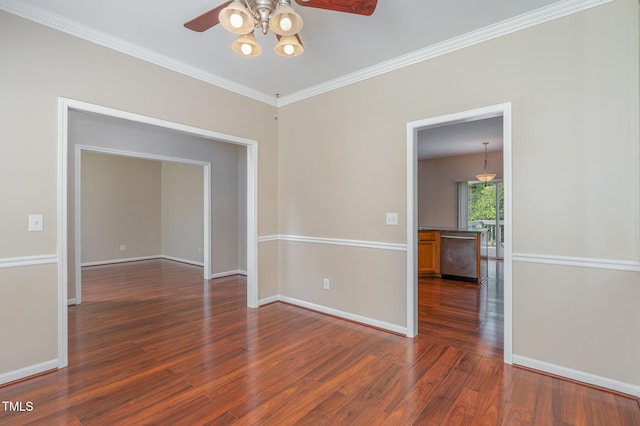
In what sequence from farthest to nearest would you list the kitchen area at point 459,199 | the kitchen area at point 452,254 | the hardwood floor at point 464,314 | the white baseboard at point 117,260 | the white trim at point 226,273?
1. the white baseboard at point 117,260
2. the white trim at point 226,273
3. the kitchen area at point 459,199
4. the kitchen area at point 452,254
5. the hardwood floor at point 464,314

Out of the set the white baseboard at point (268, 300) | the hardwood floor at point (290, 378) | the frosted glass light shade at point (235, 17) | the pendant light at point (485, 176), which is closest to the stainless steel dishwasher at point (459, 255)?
the hardwood floor at point (290, 378)

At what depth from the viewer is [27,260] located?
233 cm

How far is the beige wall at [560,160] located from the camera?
83.2 inches

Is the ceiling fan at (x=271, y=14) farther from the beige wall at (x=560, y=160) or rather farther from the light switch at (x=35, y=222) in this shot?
the light switch at (x=35, y=222)

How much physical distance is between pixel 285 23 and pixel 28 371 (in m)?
3.11

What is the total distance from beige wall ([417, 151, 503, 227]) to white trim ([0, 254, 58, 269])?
7691mm

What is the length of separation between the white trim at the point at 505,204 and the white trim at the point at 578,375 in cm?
12

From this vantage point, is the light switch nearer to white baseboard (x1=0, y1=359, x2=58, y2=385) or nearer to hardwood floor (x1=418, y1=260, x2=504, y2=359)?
white baseboard (x1=0, y1=359, x2=58, y2=385)

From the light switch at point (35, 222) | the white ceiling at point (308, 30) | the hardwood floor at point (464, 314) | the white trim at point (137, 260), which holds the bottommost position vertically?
the hardwood floor at point (464, 314)

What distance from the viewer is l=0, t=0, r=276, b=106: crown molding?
228cm

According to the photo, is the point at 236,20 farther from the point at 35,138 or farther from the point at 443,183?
the point at 443,183

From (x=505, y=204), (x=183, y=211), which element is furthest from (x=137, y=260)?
(x=505, y=204)

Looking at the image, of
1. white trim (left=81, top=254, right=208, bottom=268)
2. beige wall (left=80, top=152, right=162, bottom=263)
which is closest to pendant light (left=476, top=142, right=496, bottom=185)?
white trim (left=81, top=254, right=208, bottom=268)

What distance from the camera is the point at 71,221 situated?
13.3 ft
